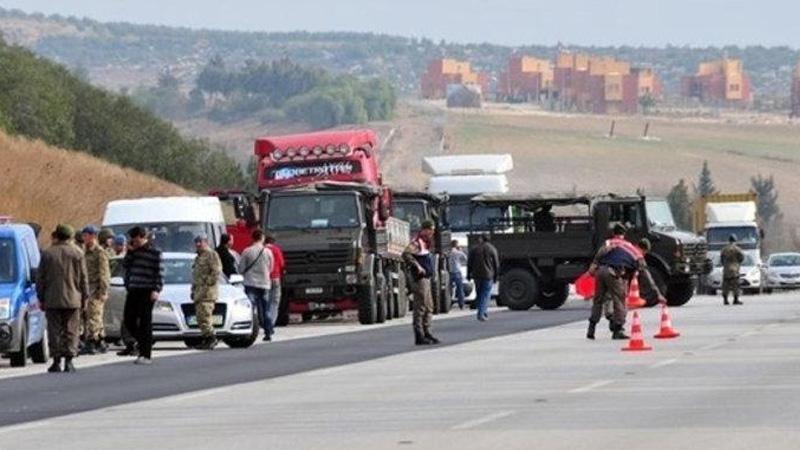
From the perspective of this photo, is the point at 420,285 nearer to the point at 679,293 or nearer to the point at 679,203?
the point at 679,293

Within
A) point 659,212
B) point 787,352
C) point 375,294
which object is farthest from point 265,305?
point 659,212

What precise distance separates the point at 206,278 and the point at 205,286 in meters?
0.11

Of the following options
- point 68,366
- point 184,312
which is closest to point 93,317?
point 184,312

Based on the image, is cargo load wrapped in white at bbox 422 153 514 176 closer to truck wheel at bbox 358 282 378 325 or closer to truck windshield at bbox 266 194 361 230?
truck windshield at bbox 266 194 361 230

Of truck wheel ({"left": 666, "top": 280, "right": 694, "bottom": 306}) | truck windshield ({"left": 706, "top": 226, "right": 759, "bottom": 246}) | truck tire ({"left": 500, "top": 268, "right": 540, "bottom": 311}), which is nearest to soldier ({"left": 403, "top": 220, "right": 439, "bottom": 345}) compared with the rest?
truck tire ({"left": 500, "top": 268, "right": 540, "bottom": 311})

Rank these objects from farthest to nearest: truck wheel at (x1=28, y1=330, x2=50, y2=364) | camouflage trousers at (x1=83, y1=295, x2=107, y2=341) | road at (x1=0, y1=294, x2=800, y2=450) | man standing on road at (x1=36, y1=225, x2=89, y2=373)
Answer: camouflage trousers at (x1=83, y1=295, x2=107, y2=341), truck wheel at (x1=28, y1=330, x2=50, y2=364), man standing on road at (x1=36, y1=225, x2=89, y2=373), road at (x1=0, y1=294, x2=800, y2=450)

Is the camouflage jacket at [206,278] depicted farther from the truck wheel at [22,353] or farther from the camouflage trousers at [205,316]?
the truck wheel at [22,353]

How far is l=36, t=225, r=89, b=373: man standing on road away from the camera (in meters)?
34.6

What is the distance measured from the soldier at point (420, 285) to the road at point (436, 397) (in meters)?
0.35

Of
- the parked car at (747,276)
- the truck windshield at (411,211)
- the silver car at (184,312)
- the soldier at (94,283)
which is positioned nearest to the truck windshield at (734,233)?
the parked car at (747,276)

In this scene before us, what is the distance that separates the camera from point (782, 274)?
3563 inches

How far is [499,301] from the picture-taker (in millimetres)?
62781

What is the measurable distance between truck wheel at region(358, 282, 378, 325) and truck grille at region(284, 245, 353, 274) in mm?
582

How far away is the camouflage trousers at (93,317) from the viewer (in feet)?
129
